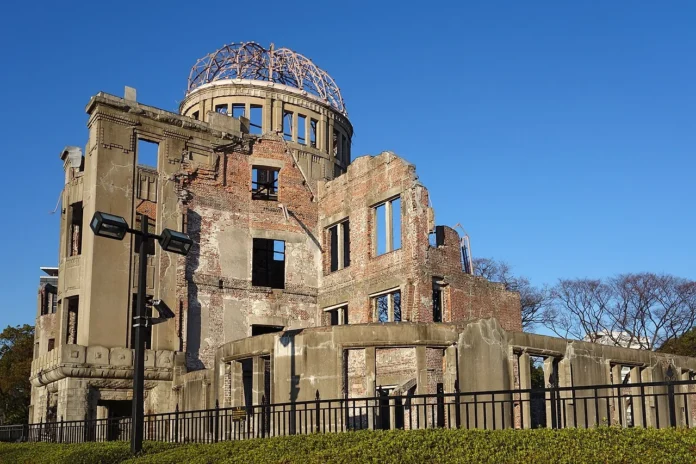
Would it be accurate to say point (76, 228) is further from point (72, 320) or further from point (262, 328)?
point (262, 328)

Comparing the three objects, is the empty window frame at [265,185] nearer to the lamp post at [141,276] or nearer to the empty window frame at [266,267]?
the empty window frame at [266,267]

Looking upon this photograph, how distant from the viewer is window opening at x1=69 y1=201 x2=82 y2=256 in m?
30.5

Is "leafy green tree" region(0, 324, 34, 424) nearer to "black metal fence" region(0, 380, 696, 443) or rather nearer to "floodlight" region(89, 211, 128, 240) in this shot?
"black metal fence" region(0, 380, 696, 443)

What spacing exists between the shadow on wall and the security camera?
0.65 metres

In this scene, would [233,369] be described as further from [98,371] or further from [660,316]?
[660,316]

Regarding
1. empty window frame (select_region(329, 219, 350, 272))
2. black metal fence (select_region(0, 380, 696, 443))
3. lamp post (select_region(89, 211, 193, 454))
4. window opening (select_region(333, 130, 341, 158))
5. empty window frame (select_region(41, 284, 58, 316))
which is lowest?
black metal fence (select_region(0, 380, 696, 443))

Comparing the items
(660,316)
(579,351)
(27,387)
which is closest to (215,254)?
(579,351)

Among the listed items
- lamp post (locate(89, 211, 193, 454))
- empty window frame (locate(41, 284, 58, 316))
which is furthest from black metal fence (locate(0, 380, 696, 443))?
empty window frame (locate(41, 284, 58, 316))

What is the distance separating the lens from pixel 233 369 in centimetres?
2169

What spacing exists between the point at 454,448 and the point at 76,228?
76.6ft

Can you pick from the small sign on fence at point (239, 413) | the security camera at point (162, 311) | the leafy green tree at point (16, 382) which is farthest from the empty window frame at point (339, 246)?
the leafy green tree at point (16, 382)

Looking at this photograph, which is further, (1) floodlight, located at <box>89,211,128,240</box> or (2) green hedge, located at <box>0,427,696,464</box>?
(1) floodlight, located at <box>89,211,128,240</box>

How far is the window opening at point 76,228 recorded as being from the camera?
30500 mm

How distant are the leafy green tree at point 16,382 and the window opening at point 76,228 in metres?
18.4
